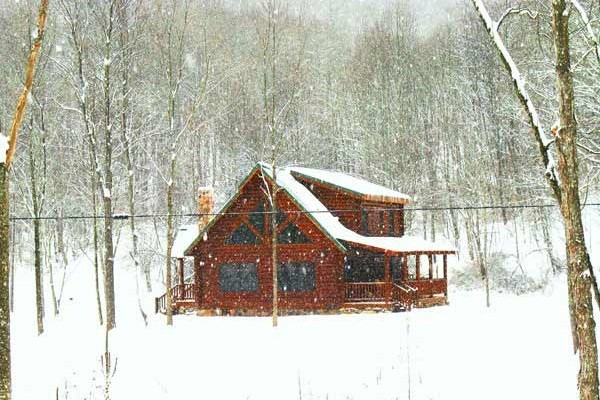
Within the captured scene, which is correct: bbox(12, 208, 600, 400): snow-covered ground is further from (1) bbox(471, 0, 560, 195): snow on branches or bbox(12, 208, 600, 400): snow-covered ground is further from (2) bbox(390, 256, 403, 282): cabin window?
(1) bbox(471, 0, 560, 195): snow on branches

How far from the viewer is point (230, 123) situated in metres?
46.9

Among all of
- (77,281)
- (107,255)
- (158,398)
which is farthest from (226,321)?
(77,281)

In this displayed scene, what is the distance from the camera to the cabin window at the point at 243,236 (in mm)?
27266

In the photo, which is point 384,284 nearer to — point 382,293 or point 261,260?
point 382,293

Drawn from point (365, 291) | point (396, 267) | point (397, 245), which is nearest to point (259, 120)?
point (396, 267)

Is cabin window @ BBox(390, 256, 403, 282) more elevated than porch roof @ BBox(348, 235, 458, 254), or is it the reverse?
porch roof @ BBox(348, 235, 458, 254)

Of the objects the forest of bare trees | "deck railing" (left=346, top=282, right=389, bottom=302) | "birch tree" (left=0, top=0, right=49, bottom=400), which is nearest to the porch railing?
"deck railing" (left=346, top=282, right=389, bottom=302)

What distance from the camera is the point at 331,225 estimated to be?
2703cm

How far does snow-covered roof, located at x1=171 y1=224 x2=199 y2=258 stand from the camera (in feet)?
94.8

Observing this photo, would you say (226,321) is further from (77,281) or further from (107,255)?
(77,281)

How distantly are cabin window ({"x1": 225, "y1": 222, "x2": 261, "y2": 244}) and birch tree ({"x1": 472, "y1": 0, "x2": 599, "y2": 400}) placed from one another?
2023 cm

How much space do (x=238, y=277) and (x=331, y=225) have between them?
15.2 feet

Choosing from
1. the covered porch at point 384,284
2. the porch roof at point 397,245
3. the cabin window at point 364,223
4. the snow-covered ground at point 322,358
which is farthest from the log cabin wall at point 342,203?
the snow-covered ground at point 322,358

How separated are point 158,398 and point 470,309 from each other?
17.0 m
